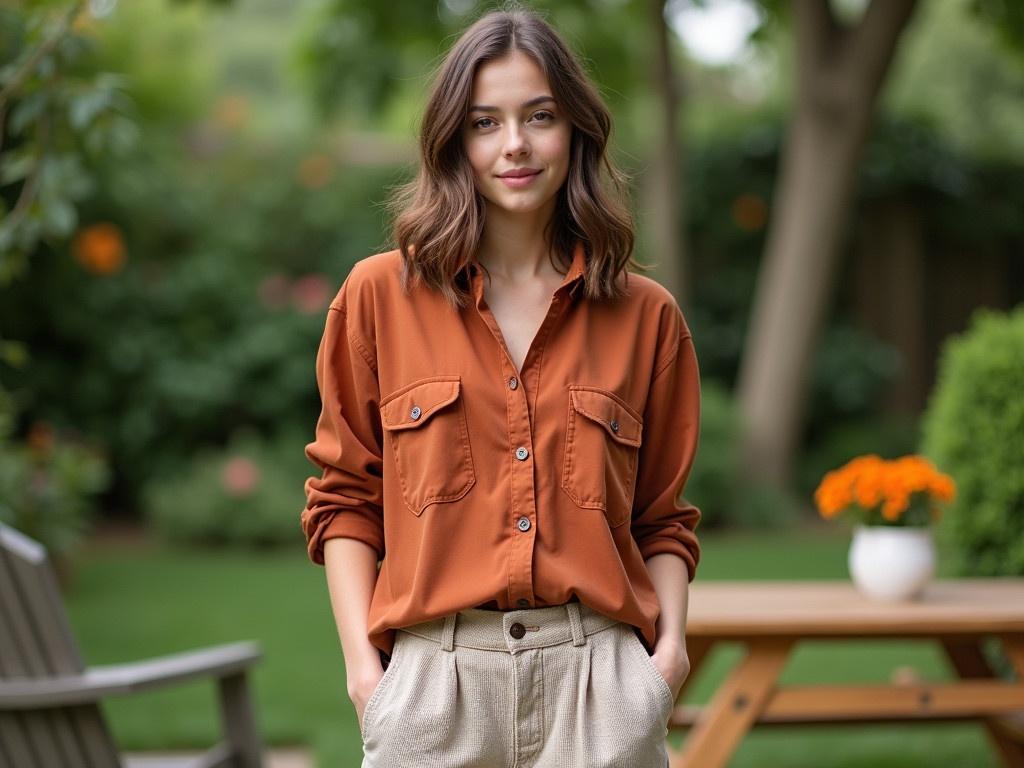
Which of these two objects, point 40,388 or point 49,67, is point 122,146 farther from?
point 40,388

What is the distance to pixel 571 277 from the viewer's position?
2.09 meters

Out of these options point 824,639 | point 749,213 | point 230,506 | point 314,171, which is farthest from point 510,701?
point 749,213

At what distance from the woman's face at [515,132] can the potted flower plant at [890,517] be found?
195cm

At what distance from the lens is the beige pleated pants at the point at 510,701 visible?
6.33ft

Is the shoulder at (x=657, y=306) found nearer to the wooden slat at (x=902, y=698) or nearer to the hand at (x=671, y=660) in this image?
the hand at (x=671, y=660)

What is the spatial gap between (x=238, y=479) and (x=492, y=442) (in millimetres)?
6936

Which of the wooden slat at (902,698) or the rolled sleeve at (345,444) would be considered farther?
the wooden slat at (902,698)

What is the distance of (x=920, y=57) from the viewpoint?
58.4 feet

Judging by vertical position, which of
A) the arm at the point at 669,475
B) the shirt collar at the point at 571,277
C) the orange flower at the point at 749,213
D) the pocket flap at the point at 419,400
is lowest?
the arm at the point at 669,475

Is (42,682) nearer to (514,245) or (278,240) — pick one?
(514,245)

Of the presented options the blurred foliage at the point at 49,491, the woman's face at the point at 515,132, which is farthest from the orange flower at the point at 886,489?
the blurred foliage at the point at 49,491

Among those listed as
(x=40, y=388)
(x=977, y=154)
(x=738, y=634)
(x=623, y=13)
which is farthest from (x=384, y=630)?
(x=977, y=154)

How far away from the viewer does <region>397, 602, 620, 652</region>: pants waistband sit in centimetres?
195

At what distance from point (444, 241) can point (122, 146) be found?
1.85m
